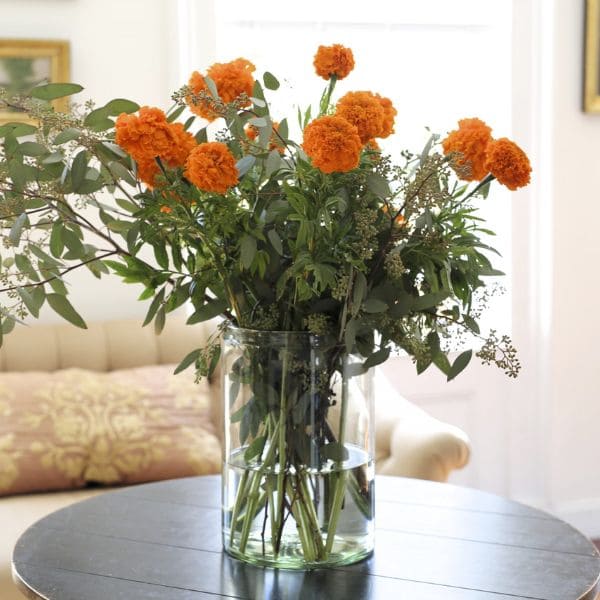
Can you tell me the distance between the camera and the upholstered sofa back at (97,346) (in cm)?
279

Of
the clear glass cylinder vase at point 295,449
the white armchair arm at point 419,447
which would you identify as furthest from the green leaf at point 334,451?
the white armchair arm at point 419,447

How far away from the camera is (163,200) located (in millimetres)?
1303

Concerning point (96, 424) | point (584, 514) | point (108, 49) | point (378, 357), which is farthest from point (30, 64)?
point (584, 514)

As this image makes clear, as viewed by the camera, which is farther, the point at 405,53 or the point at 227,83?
the point at 405,53

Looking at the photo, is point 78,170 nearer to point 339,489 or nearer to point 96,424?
point 339,489

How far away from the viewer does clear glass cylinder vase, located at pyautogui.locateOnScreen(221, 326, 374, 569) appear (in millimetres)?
1367

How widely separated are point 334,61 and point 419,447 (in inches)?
47.3

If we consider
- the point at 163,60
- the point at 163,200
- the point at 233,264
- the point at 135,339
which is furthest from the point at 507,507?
the point at 163,60

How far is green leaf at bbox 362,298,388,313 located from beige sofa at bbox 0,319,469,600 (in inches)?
42.4

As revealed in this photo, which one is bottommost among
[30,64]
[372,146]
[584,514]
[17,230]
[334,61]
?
[584,514]

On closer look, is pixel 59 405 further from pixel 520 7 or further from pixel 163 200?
pixel 520 7

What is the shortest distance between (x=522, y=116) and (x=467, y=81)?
0.22 metres

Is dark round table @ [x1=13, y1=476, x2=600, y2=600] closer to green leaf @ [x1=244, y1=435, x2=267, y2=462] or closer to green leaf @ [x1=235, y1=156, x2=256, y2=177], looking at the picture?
green leaf @ [x1=244, y1=435, x2=267, y2=462]

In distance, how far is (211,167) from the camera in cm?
118
